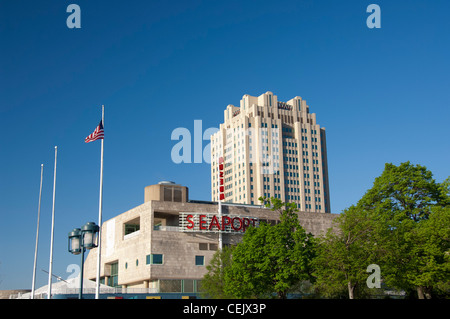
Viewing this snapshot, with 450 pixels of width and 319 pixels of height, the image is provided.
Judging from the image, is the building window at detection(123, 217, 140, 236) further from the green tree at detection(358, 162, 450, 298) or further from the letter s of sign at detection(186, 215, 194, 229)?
the green tree at detection(358, 162, 450, 298)

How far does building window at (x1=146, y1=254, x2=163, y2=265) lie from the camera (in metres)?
77.1

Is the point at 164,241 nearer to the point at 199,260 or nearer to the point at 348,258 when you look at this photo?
the point at 199,260

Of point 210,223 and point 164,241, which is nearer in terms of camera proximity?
point 164,241

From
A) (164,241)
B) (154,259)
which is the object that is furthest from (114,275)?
(164,241)

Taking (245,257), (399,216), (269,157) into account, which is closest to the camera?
(245,257)

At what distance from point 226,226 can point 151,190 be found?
1377 cm

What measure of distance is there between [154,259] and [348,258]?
33.1 metres

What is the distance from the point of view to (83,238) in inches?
1102

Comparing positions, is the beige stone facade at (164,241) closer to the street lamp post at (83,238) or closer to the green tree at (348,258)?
the green tree at (348,258)

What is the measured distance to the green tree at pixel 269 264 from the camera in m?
56.7

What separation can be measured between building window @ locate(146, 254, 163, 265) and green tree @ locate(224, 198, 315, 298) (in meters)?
20.5
